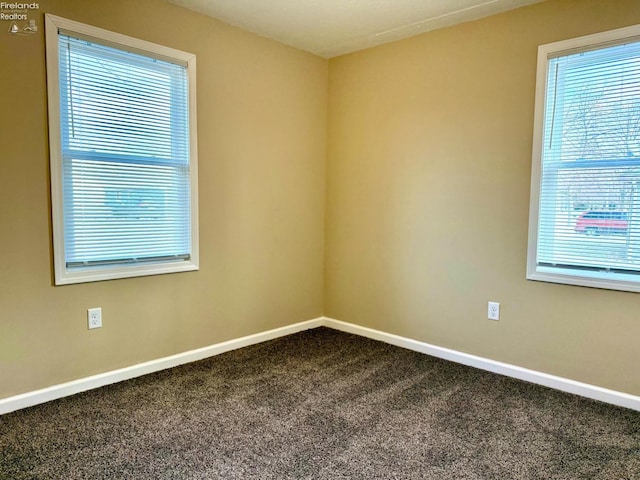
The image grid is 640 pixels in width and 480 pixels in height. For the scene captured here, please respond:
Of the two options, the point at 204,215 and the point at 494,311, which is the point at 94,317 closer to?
the point at 204,215

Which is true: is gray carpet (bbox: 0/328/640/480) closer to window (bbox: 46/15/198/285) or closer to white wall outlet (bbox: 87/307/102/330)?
white wall outlet (bbox: 87/307/102/330)

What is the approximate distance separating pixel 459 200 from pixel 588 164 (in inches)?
32.4

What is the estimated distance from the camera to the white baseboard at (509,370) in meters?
2.47

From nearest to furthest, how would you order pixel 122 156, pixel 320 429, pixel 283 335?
pixel 320 429
pixel 122 156
pixel 283 335

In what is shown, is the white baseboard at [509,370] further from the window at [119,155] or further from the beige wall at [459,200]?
the window at [119,155]

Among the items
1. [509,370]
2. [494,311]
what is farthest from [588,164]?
[509,370]

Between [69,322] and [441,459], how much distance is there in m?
2.19

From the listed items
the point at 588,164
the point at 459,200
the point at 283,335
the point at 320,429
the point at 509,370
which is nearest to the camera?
the point at 320,429

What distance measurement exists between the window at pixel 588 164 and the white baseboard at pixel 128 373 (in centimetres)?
215

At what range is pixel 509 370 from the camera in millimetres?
2869

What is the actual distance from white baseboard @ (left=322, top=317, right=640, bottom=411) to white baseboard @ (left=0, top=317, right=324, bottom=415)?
79 cm

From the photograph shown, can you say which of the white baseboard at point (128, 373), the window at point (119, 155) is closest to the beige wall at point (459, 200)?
the white baseboard at point (128, 373)

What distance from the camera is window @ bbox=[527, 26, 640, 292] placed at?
2.40 m

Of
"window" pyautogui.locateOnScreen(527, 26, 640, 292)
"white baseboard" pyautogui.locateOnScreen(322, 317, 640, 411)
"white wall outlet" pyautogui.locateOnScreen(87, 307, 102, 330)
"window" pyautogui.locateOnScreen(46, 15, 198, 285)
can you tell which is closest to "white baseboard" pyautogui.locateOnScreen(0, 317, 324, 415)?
"white wall outlet" pyautogui.locateOnScreen(87, 307, 102, 330)
